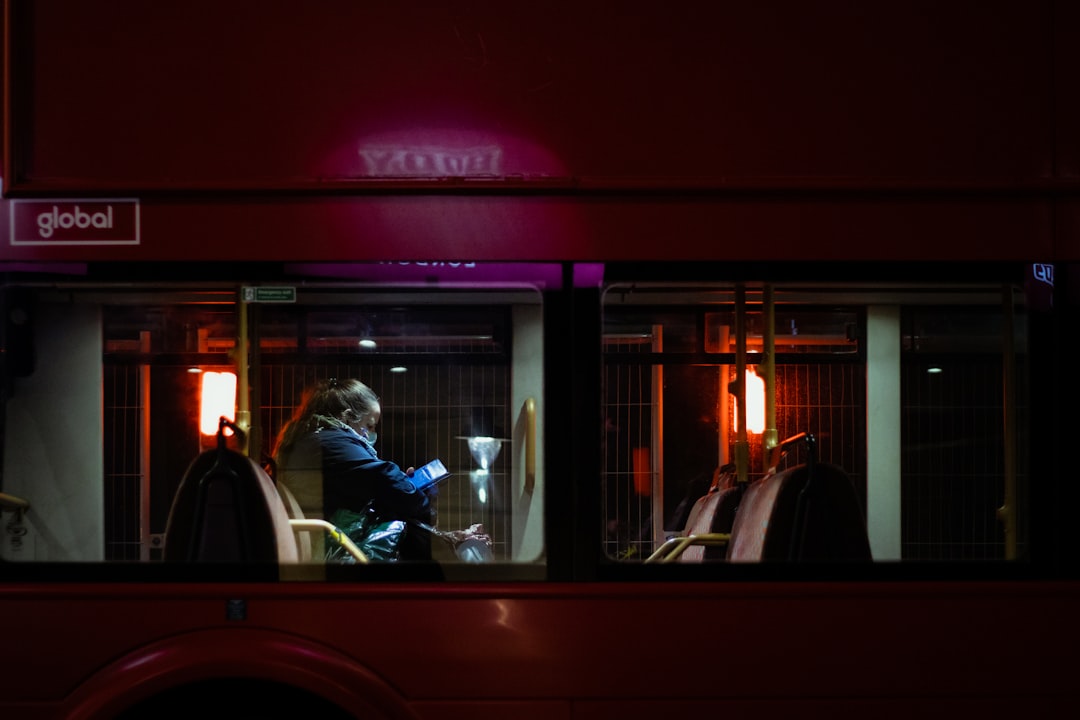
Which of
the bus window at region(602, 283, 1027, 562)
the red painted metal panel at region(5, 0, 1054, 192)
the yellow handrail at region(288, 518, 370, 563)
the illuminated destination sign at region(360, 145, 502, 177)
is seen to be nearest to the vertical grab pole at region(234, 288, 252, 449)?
the yellow handrail at region(288, 518, 370, 563)

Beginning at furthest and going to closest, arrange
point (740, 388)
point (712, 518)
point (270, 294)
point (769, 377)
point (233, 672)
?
point (712, 518), point (740, 388), point (769, 377), point (270, 294), point (233, 672)

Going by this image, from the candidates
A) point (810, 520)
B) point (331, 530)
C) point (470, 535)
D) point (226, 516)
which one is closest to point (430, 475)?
point (470, 535)

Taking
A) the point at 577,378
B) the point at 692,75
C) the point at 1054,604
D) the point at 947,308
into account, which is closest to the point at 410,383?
the point at 577,378

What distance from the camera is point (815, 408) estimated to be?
3.75m

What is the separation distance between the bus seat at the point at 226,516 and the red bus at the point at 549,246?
36 millimetres

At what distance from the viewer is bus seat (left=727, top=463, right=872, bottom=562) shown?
2857 mm

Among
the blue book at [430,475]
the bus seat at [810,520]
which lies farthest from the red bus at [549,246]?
the blue book at [430,475]

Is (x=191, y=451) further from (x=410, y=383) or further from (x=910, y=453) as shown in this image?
(x=910, y=453)

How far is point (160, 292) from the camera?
2.86m

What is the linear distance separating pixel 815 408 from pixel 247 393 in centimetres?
212

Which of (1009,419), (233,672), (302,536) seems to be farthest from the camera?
(302,536)

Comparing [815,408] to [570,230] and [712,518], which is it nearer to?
[712,518]

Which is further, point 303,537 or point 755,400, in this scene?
point 755,400

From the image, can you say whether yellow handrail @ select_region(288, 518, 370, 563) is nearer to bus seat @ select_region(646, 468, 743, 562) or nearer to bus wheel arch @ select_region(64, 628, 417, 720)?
bus wheel arch @ select_region(64, 628, 417, 720)
